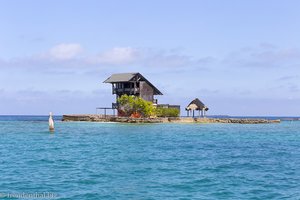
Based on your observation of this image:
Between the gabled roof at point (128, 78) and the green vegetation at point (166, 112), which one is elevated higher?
the gabled roof at point (128, 78)

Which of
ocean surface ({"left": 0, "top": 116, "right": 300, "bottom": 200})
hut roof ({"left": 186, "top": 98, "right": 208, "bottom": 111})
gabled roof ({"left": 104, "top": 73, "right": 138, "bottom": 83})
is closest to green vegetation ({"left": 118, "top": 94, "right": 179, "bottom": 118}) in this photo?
gabled roof ({"left": 104, "top": 73, "right": 138, "bottom": 83})

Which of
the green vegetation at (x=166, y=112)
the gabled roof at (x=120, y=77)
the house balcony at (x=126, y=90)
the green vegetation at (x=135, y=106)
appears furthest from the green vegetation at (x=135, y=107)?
the gabled roof at (x=120, y=77)

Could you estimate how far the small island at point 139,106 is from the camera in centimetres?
10081

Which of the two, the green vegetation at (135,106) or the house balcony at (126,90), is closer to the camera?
the green vegetation at (135,106)

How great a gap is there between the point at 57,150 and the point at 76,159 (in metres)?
7.18

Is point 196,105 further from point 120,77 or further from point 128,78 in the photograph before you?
point 120,77

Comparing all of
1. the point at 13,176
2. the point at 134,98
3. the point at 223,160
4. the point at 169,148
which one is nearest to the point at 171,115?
the point at 134,98

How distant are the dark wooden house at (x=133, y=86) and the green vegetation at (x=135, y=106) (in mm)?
2711

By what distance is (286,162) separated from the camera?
31.8 metres

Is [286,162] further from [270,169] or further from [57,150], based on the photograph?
[57,150]

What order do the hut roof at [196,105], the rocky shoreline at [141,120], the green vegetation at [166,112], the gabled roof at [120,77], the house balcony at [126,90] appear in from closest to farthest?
the rocky shoreline at [141,120]
the gabled roof at [120,77]
the house balcony at [126,90]
the green vegetation at [166,112]
the hut roof at [196,105]

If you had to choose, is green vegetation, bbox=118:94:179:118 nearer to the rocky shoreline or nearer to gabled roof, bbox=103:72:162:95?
the rocky shoreline

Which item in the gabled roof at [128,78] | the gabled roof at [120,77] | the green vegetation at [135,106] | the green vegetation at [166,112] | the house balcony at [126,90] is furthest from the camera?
the green vegetation at [166,112]

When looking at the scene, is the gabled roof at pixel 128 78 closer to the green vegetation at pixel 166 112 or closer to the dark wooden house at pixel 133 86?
the dark wooden house at pixel 133 86
